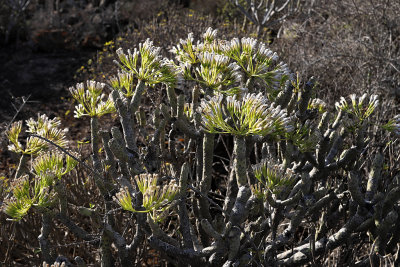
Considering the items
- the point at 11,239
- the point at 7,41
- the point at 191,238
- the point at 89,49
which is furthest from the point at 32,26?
the point at 191,238

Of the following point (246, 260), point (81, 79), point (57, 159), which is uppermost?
point (57, 159)

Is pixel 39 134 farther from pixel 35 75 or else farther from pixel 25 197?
pixel 35 75

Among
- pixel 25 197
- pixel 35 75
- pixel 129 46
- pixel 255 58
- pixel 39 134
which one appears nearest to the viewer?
pixel 25 197

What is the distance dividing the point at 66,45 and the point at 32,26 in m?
2.12

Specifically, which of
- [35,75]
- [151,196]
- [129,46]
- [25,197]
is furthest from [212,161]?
[35,75]

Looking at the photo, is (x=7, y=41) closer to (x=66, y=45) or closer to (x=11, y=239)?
(x=66, y=45)

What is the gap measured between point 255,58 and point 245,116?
0.41 metres

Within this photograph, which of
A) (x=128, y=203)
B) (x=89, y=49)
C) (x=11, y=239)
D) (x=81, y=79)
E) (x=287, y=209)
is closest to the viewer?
(x=128, y=203)

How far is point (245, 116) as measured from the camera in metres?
1.25

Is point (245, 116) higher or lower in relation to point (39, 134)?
higher

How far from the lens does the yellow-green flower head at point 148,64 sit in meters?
1.48

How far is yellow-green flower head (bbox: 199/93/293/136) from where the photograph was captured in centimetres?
124

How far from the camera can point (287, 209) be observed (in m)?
1.75

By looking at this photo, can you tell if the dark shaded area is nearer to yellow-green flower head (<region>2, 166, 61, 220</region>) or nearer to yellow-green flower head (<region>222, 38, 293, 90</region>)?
yellow-green flower head (<region>2, 166, 61, 220</region>)
